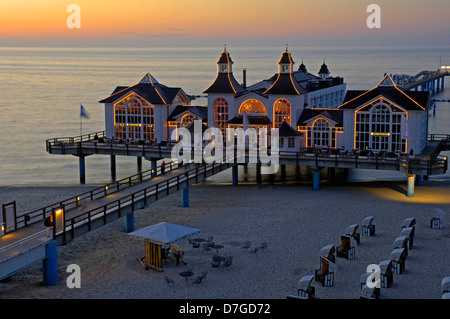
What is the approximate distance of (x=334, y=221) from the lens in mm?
A: 34312

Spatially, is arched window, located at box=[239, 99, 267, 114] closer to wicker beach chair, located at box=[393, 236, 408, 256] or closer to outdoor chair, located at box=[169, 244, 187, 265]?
wicker beach chair, located at box=[393, 236, 408, 256]

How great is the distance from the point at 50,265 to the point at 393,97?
2656 cm

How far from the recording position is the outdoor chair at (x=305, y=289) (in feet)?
76.2

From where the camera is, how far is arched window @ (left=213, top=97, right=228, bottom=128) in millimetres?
48656

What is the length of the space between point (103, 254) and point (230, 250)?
528cm

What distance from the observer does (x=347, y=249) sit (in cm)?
2806

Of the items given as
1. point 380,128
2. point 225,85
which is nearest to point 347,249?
point 380,128

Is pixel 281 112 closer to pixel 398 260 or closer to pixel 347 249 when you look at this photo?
pixel 347 249

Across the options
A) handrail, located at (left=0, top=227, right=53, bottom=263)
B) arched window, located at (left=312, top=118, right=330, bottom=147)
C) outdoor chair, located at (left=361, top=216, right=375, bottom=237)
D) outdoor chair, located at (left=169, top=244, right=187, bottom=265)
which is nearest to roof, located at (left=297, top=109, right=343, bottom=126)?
arched window, located at (left=312, top=118, right=330, bottom=147)

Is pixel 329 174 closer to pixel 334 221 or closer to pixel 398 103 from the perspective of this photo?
pixel 398 103

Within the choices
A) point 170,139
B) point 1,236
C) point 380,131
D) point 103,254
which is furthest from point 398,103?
point 1,236
